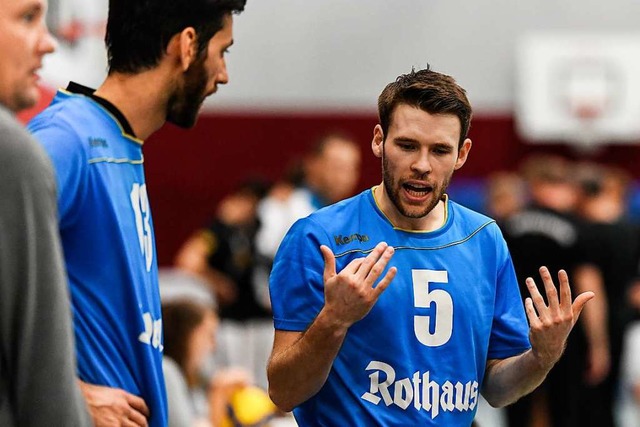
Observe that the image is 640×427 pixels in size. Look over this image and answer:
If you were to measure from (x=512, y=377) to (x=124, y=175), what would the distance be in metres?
1.27

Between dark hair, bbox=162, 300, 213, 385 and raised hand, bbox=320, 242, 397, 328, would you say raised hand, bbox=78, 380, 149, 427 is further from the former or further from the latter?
dark hair, bbox=162, 300, 213, 385

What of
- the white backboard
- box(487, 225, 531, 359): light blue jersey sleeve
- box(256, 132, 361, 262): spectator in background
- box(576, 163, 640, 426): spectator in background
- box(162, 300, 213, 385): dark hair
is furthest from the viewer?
the white backboard

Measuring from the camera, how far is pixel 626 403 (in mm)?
10016

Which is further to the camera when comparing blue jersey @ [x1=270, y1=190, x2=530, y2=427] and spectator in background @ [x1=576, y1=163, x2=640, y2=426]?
spectator in background @ [x1=576, y1=163, x2=640, y2=426]

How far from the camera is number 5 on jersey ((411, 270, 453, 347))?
3.55 meters

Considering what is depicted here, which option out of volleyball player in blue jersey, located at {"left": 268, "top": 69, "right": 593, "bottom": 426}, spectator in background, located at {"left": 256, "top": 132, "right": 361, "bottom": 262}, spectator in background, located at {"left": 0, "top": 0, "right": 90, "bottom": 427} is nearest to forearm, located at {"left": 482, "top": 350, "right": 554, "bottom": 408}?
volleyball player in blue jersey, located at {"left": 268, "top": 69, "right": 593, "bottom": 426}

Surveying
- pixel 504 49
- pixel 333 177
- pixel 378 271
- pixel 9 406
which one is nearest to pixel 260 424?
pixel 333 177

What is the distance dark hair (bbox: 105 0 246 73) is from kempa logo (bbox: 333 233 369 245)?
0.66 meters

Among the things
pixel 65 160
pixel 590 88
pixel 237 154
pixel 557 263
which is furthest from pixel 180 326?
pixel 590 88

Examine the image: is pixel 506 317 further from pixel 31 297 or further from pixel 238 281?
pixel 238 281

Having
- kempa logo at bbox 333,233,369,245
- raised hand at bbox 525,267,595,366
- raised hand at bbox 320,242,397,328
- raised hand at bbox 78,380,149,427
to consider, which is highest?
A: kempa logo at bbox 333,233,369,245

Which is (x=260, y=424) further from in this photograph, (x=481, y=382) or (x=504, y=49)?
(x=504, y=49)

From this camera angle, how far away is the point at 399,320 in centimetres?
353

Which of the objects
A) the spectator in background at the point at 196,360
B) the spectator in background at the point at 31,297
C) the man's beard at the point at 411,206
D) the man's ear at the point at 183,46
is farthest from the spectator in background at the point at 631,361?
the spectator in background at the point at 31,297
